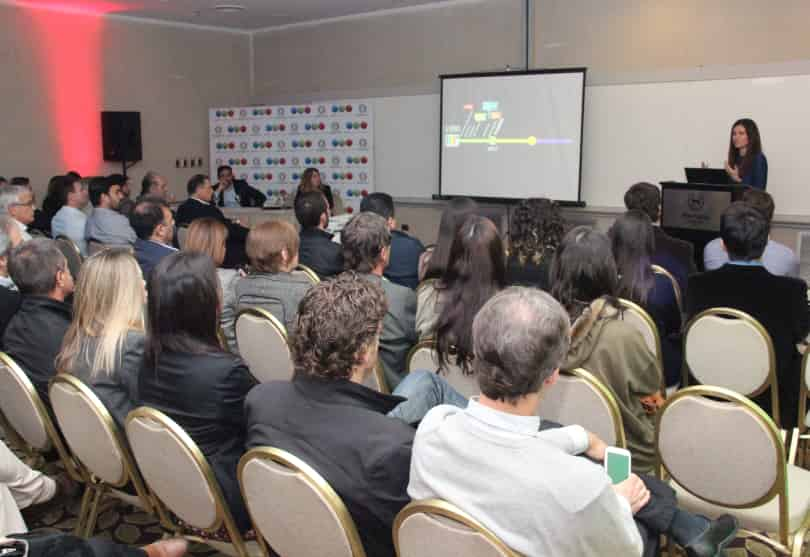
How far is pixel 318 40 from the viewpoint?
10.3 meters

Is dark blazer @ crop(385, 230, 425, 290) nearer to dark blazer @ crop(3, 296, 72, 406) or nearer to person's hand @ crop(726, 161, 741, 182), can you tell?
dark blazer @ crop(3, 296, 72, 406)

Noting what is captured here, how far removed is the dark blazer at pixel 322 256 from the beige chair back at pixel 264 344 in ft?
3.86

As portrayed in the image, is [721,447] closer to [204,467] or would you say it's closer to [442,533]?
[442,533]

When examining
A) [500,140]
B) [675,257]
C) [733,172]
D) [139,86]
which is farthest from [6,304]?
[139,86]

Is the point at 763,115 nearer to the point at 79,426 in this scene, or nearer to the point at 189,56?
the point at 79,426

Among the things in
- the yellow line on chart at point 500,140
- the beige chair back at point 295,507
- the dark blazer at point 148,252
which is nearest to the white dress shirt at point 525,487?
the beige chair back at point 295,507

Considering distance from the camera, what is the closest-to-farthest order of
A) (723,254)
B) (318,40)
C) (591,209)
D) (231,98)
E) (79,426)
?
(79,426)
(723,254)
(591,209)
(318,40)
(231,98)

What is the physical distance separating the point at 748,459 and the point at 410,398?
3.27ft

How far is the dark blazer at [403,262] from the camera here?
455cm

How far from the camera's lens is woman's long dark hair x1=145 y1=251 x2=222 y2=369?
2.37 m

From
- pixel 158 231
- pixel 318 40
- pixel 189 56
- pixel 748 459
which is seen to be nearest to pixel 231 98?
pixel 189 56

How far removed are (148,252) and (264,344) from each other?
1768mm

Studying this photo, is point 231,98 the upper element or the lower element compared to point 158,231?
upper

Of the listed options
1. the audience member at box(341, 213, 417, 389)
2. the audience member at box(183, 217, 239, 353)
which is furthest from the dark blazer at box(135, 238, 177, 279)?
the audience member at box(341, 213, 417, 389)
